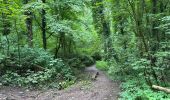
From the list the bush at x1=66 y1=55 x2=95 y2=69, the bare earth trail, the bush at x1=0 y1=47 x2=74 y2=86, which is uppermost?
the bush at x1=0 y1=47 x2=74 y2=86

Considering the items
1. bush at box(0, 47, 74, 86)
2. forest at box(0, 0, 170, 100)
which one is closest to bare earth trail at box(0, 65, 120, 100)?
forest at box(0, 0, 170, 100)

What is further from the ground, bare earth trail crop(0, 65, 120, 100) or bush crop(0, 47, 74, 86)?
bush crop(0, 47, 74, 86)

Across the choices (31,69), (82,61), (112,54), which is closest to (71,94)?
(31,69)

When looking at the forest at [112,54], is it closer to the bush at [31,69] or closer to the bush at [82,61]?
the bush at [31,69]

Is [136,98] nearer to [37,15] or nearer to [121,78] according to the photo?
[121,78]

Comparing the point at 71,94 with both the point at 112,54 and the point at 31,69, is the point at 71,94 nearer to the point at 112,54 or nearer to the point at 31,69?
the point at 31,69

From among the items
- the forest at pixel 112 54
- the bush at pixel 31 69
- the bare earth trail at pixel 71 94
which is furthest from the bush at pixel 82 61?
the bare earth trail at pixel 71 94

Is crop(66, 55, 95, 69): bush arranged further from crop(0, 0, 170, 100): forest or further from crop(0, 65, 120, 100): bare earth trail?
crop(0, 65, 120, 100): bare earth trail

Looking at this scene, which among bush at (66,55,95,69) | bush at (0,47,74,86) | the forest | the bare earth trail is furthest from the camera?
bush at (66,55,95,69)

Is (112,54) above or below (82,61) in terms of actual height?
above

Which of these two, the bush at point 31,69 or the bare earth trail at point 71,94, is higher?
the bush at point 31,69

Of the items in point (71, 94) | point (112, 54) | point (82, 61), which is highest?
point (112, 54)

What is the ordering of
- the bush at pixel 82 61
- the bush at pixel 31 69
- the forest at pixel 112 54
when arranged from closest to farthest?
the forest at pixel 112 54 → the bush at pixel 31 69 → the bush at pixel 82 61

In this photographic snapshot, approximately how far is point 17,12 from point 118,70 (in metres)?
6.43
